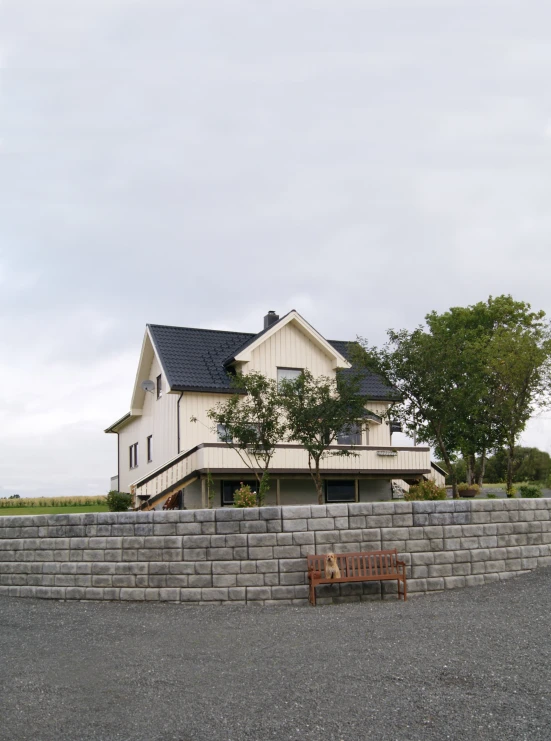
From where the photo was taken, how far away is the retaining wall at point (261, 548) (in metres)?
13.4

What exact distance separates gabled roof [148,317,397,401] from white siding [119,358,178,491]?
34.9 inches

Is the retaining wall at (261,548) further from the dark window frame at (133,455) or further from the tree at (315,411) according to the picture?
the dark window frame at (133,455)

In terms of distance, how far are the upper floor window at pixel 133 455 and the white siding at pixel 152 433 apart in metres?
0.17

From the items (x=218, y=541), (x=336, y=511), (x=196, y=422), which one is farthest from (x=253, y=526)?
(x=196, y=422)

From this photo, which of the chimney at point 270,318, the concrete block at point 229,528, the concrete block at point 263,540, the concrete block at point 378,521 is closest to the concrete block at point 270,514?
the concrete block at point 263,540

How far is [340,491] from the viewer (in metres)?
25.6

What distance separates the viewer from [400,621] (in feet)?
37.4

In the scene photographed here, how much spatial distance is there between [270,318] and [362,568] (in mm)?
16694

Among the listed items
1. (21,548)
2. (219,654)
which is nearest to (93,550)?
(21,548)

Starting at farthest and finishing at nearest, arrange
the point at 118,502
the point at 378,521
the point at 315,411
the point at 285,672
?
the point at 118,502 → the point at 315,411 → the point at 378,521 → the point at 285,672

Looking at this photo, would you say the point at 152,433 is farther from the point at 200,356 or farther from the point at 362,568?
the point at 362,568

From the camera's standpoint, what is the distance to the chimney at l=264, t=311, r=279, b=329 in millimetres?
28969

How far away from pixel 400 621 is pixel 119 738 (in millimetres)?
5480

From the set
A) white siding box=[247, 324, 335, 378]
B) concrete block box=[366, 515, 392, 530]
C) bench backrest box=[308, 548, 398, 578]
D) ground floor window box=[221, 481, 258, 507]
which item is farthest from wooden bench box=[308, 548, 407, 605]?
white siding box=[247, 324, 335, 378]
